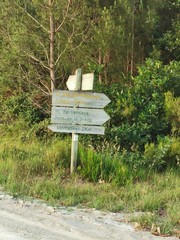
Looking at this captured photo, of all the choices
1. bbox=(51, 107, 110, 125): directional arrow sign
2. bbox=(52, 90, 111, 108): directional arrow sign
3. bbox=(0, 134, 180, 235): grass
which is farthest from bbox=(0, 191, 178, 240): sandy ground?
bbox=(52, 90, 111, 108): directional arrow sign

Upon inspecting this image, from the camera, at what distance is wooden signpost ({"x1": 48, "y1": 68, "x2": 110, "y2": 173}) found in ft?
22.7

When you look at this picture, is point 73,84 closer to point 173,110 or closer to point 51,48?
point 173,110

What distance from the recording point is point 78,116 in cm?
695

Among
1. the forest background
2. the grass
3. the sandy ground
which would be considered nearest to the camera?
the sandy ground

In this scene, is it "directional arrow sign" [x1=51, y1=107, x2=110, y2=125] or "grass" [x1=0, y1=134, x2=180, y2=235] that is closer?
"grass" [x1=0, y1=134, x2=180, y2=235]

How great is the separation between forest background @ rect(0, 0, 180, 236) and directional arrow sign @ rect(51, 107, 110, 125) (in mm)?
582

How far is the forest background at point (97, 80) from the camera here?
24.2 ft

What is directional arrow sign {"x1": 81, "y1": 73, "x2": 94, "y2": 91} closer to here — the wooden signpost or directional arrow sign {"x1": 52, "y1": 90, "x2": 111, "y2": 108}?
the wooden signpost

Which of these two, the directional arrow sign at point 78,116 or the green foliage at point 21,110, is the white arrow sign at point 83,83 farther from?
the green foliage at point 21,110

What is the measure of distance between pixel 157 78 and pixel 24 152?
3361 mm

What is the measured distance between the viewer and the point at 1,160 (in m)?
7.44

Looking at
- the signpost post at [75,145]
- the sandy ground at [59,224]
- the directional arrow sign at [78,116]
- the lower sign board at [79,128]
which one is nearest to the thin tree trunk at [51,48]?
the signpost post at [75,145]

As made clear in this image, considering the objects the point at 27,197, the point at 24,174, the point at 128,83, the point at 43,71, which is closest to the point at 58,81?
the point at 43,71

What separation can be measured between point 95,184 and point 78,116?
3.91ft
